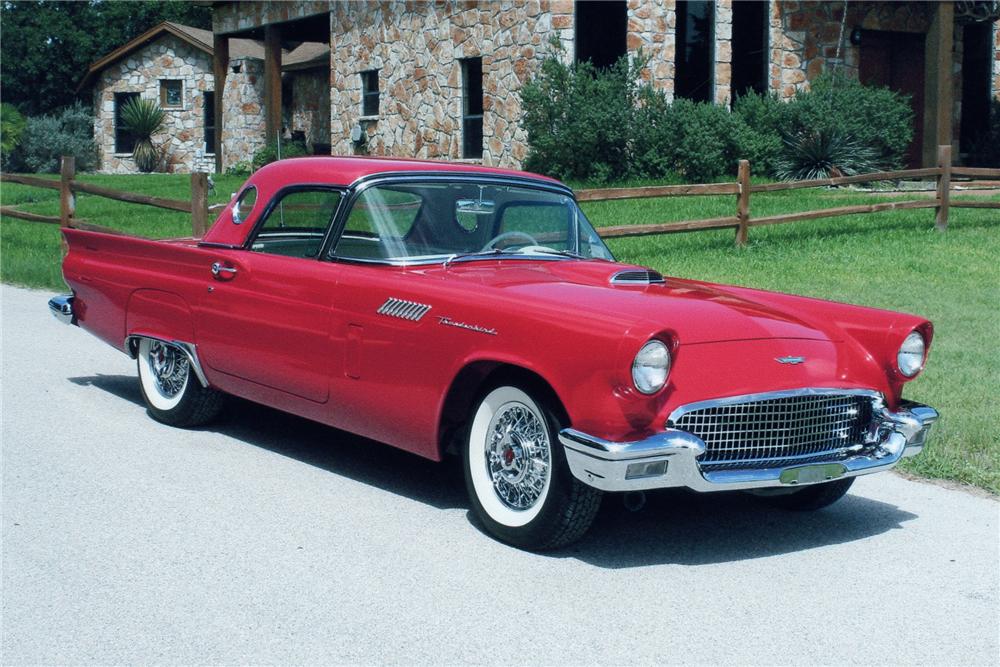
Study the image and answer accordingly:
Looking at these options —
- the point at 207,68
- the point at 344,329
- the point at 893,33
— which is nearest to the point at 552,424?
the point at 344,329

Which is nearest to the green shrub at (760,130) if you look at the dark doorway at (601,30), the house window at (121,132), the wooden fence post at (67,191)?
the dark doorway at (601,30)

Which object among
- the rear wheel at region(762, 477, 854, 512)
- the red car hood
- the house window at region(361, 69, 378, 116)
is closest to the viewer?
the red car hood

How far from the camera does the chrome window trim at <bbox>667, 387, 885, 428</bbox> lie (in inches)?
185

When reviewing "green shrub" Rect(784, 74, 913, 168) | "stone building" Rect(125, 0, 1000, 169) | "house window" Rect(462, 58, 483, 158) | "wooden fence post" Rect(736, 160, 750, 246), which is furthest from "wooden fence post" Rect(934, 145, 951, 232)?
"house window" Rect(462, 58, 483, 158)

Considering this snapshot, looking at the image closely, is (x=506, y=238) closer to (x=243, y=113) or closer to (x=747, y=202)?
(x=747, y=202)

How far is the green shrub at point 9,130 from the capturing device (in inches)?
1528

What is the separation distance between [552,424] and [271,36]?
24.7m

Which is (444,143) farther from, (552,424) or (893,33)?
(552,424)

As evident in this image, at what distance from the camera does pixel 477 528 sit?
5285 mm

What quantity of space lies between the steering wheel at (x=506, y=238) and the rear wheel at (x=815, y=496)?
1.80 metres

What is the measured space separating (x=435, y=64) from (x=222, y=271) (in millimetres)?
17252

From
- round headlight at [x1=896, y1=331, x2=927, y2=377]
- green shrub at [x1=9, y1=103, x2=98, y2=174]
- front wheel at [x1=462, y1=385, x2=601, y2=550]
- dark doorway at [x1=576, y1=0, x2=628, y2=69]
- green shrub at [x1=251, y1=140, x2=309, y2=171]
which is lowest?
front wheel at [x1=462, y1=385, x2=601, y2=550]

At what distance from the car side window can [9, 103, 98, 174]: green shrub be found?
33.9 m

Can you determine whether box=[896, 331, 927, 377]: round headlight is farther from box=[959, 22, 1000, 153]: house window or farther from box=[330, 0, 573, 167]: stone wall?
box=[959, 22, 1000, 153]: house window
